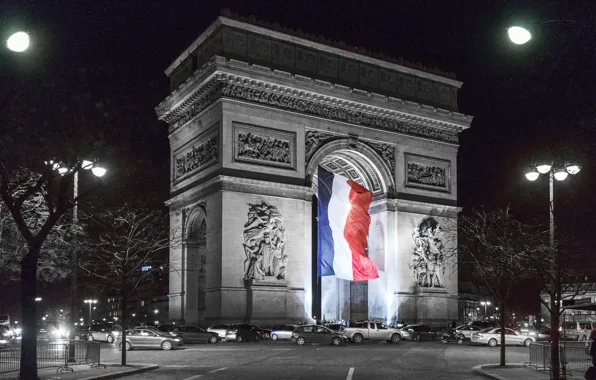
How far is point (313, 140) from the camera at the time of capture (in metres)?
55.5

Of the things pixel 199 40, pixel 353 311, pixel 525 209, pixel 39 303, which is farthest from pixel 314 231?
pixel 39 303

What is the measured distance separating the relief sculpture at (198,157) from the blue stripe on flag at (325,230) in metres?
7.96

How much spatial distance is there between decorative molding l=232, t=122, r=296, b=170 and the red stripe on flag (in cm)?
482

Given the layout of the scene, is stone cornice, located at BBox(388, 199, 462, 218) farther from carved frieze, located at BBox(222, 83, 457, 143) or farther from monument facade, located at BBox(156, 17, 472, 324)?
carved frieze, located at BBox(222, 83, 457, 143)

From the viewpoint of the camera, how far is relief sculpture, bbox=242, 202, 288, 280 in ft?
167

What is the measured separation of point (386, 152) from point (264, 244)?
497 inches

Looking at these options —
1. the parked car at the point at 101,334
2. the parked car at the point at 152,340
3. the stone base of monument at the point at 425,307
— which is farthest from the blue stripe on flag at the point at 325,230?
the parked car at the point at 152,340

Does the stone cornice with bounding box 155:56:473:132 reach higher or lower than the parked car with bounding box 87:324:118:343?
higher

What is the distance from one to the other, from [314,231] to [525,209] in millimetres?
24369

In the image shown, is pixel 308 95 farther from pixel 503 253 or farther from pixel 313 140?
pixel 503 253

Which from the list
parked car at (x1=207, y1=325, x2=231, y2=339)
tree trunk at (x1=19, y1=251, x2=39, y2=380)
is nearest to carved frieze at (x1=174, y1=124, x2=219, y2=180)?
parked car at (x1=207, y1=325, x2=231, y2=339)

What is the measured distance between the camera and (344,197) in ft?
184

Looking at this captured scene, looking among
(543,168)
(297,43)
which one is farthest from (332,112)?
(543,168)

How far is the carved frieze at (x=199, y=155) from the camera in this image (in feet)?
172
